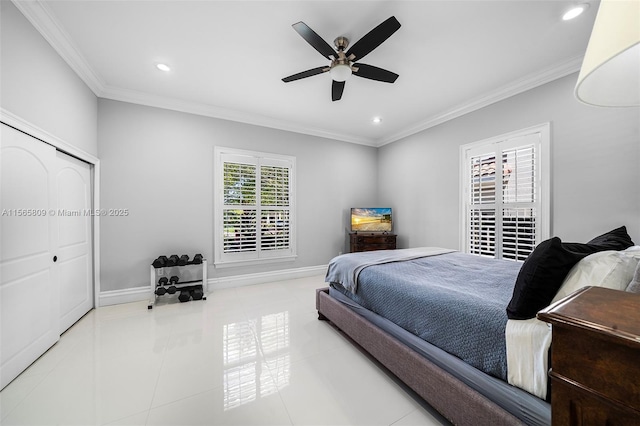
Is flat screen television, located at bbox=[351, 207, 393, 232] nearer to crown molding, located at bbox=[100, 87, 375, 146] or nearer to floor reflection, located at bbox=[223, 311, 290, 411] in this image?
crown molding, located at bbox=[100, 87, 375, 146]

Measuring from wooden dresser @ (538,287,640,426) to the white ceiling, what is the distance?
7.69ft

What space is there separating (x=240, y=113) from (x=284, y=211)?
180 cm

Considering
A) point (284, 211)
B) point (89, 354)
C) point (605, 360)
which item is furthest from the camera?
point (284, 211)

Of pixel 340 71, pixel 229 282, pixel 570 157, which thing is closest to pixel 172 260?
pixel 229 282

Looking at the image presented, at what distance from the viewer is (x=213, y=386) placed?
5.71 ft

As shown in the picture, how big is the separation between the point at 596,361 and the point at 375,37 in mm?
2305

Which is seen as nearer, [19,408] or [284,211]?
[19,408]

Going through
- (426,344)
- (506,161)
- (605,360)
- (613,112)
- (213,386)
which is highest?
(613,112)

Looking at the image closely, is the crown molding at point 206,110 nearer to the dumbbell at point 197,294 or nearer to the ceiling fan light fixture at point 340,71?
the ceiling fan light fixture at point 340,71

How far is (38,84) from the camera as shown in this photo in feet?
6.75

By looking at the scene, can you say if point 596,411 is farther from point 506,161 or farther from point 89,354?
point 506,161

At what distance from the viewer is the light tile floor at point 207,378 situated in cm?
148

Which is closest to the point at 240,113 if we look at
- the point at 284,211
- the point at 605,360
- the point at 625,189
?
the point at 284,211

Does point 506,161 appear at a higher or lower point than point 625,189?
higher
